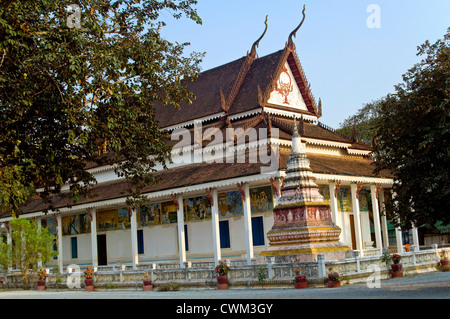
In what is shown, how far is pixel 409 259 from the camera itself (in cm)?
2020

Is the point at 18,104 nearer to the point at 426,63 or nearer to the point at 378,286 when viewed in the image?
the point at 426,63

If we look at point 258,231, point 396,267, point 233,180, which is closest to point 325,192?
point 258,231

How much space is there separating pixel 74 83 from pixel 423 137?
8.43 meters

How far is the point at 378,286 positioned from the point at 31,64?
1108cm

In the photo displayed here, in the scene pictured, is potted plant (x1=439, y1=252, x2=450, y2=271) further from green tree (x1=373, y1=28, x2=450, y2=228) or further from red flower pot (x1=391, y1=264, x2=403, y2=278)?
green tree (x1=373, y1=28, x2=450, y2=228)

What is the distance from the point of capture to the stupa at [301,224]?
64.6 ft

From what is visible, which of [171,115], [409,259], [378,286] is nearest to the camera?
[378,286]

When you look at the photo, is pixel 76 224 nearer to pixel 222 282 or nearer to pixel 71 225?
pixel 71 225

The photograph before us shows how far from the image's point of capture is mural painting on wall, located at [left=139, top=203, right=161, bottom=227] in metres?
30.9

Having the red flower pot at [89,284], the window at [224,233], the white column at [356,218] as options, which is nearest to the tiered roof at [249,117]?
the white column at [356,218]

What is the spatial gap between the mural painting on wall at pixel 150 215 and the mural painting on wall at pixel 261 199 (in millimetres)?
6441

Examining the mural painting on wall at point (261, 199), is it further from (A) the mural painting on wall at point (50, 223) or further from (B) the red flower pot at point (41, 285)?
(A) the mural painting on wall at point (50, 223)
